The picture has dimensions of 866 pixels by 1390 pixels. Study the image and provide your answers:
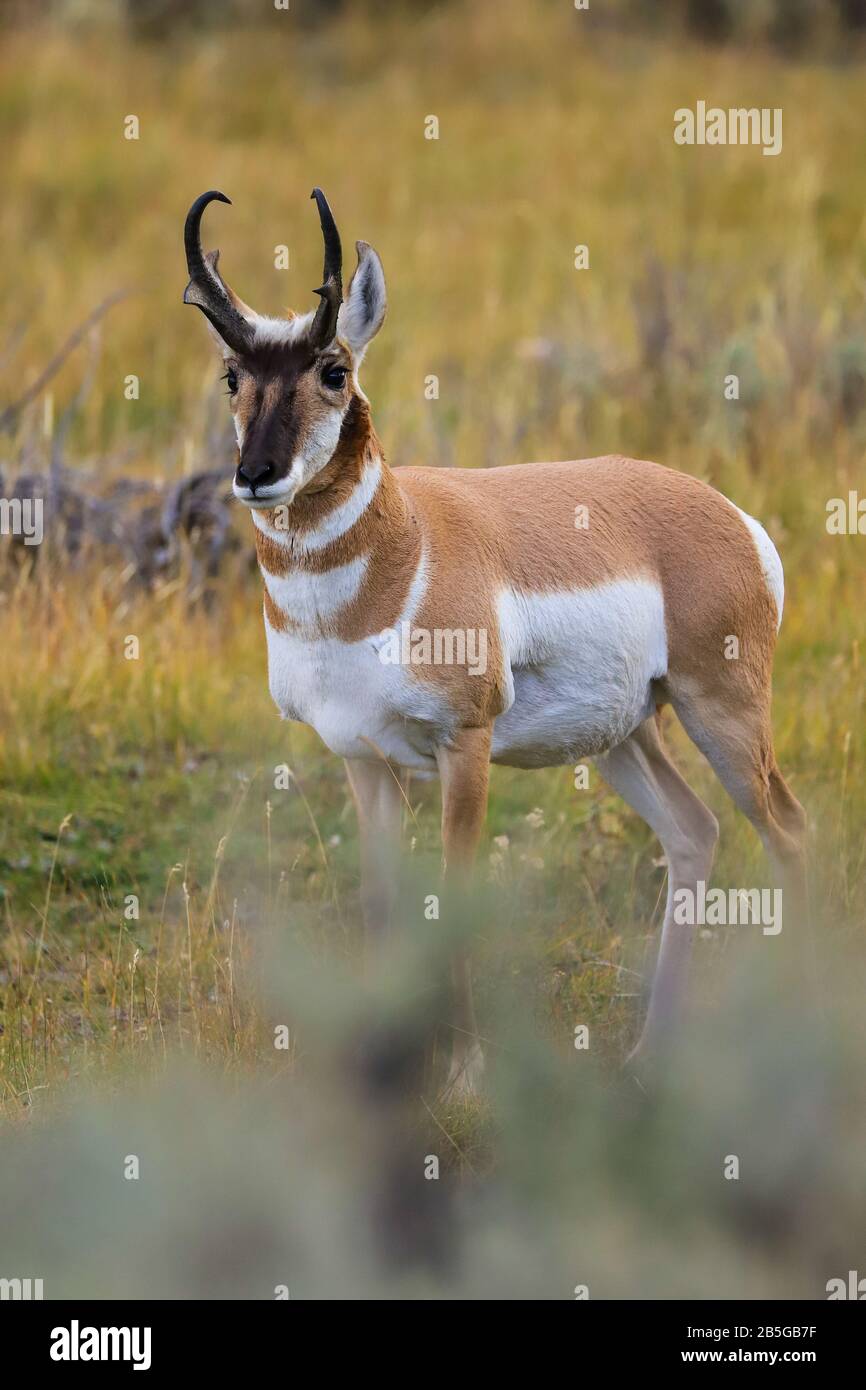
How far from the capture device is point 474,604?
461 centimetres

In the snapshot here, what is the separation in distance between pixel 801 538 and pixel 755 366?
1988 mm

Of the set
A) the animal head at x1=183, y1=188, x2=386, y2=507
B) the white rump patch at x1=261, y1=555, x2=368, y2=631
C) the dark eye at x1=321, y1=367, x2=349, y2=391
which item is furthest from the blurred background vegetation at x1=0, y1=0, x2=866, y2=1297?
the dark eye at x1=321, y1=367, x2=349, y2=391

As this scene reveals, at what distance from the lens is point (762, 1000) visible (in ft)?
9.91

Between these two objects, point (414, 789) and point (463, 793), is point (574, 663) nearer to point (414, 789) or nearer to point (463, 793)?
point (463, 793)

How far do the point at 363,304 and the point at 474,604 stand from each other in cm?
81

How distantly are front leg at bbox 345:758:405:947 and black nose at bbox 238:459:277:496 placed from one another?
3.72ft

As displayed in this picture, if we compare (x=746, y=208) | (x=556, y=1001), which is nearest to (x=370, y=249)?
(x=556, y=1001)

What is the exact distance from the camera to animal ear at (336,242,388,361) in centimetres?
452

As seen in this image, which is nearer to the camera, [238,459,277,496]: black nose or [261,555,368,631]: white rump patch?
[238,459,277,496]: black nose

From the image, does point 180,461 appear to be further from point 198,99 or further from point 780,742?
point 198,99

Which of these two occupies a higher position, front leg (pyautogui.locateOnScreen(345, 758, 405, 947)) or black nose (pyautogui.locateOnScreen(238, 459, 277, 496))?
black nose (pyautogui.locateOnScreen(238, 459, 277, 496))

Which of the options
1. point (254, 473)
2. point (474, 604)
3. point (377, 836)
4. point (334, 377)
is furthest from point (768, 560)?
point (254, 473)

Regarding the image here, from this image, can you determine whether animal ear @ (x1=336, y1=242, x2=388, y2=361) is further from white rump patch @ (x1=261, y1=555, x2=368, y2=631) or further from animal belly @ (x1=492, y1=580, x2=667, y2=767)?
animal belly @ (x1=492, y1=580, x2=667, y2=767)

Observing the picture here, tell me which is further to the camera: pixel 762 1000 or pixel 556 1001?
pixel 556 1001
